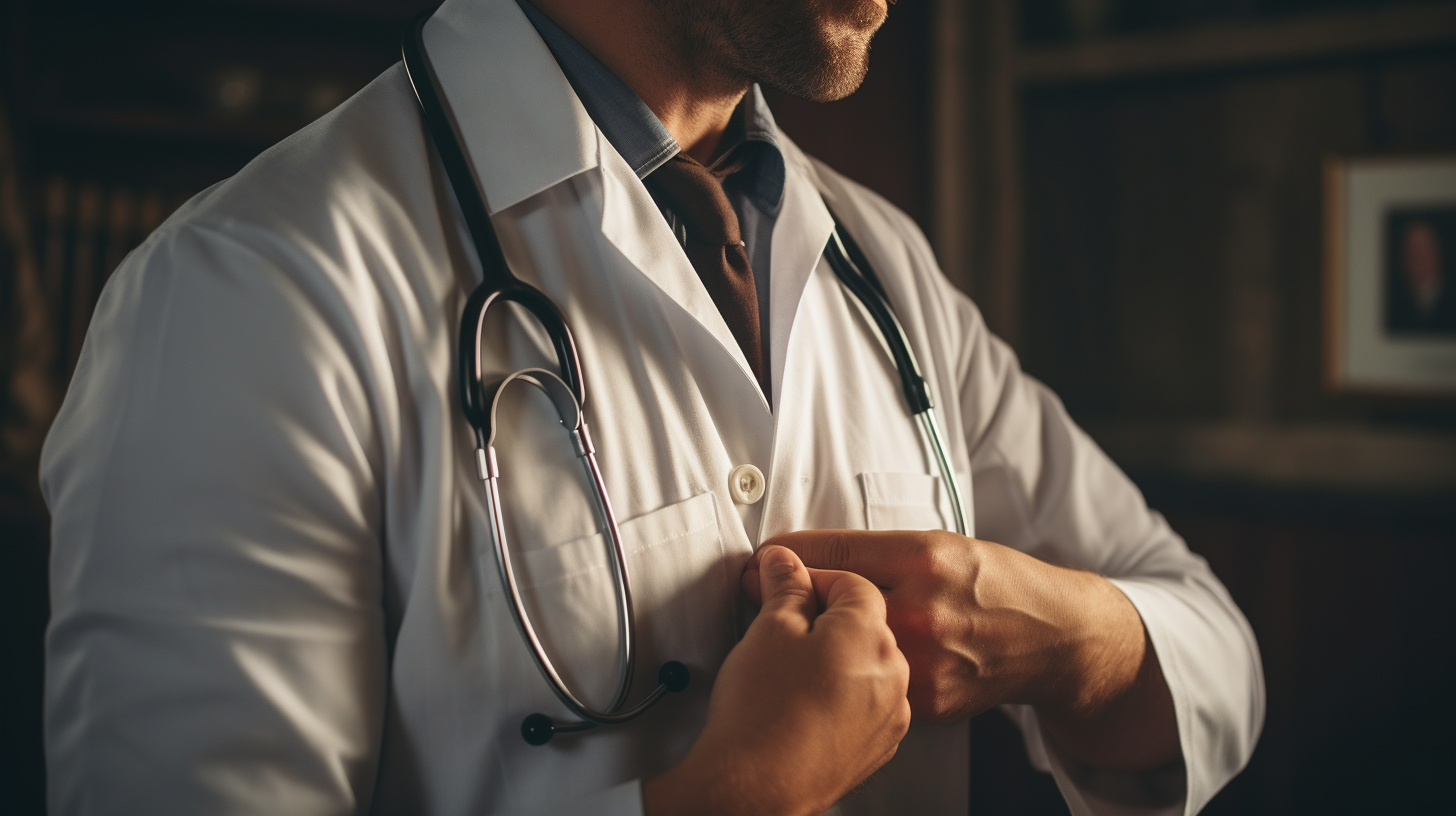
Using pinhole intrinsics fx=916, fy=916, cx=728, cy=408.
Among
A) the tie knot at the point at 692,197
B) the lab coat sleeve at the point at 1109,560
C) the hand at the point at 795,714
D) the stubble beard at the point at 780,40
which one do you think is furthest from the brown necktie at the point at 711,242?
the lab coat sleeve at the point at 1109,560

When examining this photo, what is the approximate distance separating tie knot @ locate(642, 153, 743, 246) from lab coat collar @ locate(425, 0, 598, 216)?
0.31 ft

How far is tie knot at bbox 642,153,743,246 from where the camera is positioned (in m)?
0.85

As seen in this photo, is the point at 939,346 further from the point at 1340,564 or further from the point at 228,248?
the point at 1340,564

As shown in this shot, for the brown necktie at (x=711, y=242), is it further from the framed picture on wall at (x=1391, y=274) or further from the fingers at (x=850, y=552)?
the framed picture on wall at (x=1391, y=274)

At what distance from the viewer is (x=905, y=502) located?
2.89 feet

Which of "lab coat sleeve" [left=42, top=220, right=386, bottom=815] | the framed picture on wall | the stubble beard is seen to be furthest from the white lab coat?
the framed picture on wall

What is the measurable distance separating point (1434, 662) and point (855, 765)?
5.41 ft

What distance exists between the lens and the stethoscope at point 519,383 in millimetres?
642

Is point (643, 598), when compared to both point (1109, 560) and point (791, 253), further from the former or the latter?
point (1109, 560)

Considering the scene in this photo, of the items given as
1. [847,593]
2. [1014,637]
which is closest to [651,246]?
[847,593]

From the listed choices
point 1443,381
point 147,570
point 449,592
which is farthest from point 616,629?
point 1443,381

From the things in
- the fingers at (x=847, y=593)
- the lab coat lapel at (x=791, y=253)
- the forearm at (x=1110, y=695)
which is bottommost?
the forearm at (x=1110, y=695)

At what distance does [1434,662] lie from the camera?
1.73 meters

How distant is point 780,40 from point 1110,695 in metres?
0.72
